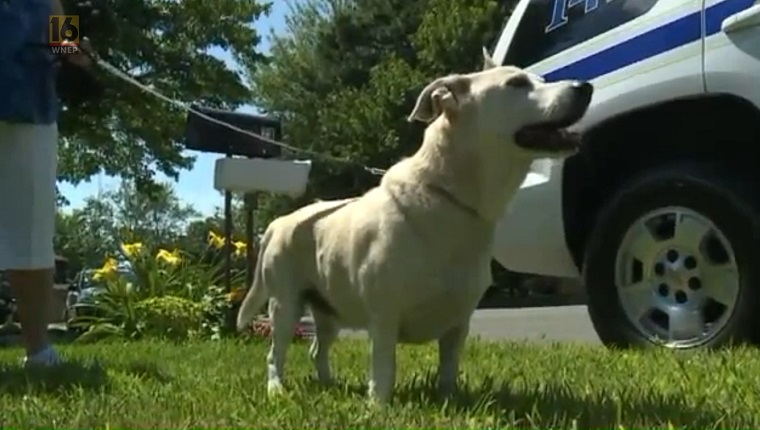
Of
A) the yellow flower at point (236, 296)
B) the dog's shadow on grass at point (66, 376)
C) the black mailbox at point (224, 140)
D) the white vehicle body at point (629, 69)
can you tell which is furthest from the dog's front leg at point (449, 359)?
the yellow flower at point (236, 296)

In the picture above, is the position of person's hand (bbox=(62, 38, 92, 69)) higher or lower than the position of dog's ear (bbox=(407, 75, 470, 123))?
higher

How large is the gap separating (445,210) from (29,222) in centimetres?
209

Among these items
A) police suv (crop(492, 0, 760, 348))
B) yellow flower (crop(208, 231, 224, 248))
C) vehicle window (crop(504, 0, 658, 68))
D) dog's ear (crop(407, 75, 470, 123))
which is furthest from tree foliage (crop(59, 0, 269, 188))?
dog's ear (crop(407, 75, 470, 123))

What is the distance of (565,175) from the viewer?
5.86 meters

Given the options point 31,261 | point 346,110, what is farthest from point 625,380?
point 346,110

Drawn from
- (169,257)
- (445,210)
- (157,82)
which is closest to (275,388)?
(445,210)

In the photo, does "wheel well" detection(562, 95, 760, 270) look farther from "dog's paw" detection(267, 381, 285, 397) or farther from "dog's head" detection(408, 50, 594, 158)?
"dog's paw" detection(267, 381, 285, 397)

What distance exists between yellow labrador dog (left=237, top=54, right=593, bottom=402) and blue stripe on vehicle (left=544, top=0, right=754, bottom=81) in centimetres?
169

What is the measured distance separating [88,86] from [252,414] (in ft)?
7.66

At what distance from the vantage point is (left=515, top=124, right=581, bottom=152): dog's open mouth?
12.1 feet

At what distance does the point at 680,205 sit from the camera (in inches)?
213

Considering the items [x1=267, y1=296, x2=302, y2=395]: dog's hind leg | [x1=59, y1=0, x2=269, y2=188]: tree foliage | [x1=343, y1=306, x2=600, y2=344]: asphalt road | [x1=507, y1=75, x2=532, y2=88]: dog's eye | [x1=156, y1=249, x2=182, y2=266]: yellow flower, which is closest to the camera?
[x1=507, y1=75, x2=532, y2=88]: dog's eye

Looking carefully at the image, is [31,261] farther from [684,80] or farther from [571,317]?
[571,317]

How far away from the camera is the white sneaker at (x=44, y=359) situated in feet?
16.2
